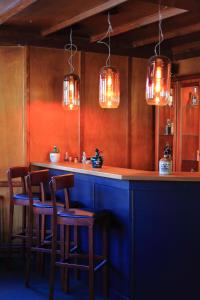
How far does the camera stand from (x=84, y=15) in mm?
4191

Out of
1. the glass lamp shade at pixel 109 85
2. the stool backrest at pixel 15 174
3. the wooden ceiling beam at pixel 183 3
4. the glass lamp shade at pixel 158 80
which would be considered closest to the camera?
the wooden ceiling beam at pixel 183 3

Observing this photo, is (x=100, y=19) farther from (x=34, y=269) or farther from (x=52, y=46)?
(x=34, y=269)

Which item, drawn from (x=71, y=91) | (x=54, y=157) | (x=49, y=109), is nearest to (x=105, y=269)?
(x=54, y=157)

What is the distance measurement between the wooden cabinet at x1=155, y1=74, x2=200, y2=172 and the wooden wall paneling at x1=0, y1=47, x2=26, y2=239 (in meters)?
1.93

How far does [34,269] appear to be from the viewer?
462 centimetres

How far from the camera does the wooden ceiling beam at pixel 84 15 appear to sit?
Answer: 12.5ft

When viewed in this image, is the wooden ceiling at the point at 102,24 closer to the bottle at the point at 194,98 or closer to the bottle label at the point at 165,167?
the bottle at the point at 194,98

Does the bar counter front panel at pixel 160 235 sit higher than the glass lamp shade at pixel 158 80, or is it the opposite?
the glass lamp shade at pixel 158 80

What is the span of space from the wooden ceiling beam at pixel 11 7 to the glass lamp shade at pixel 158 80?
118 centimetres

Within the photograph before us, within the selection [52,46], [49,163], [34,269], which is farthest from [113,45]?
[34,269]

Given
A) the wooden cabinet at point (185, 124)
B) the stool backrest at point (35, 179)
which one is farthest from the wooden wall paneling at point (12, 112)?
the wooden cabinet at point (185, 124)

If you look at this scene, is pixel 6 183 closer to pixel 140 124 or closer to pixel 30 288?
pixel 30 288

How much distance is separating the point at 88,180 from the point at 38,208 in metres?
0.57

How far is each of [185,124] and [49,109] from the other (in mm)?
1811
